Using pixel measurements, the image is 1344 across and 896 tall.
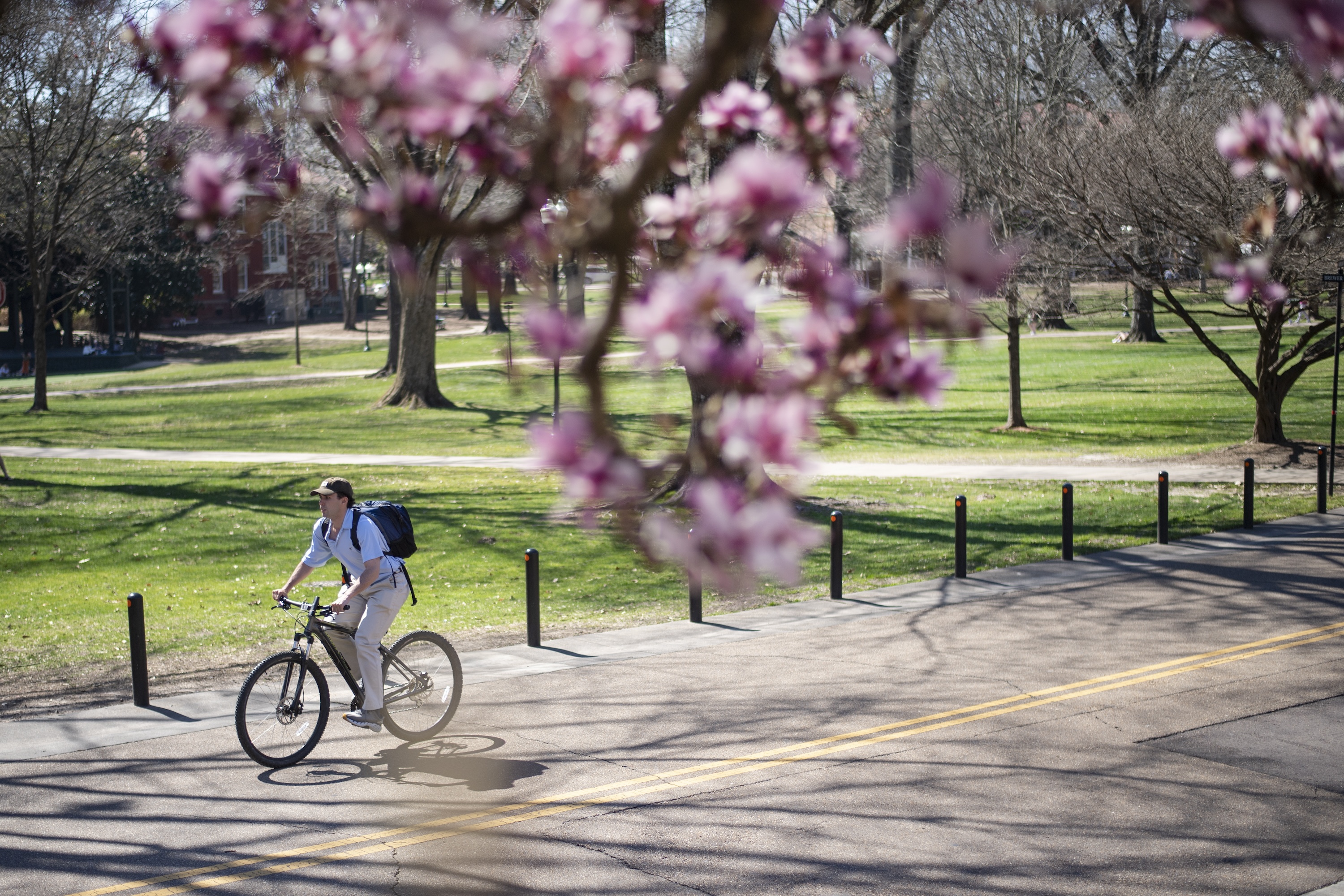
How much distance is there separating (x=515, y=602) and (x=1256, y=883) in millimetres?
9016

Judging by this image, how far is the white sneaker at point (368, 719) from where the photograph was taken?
8.65 metres

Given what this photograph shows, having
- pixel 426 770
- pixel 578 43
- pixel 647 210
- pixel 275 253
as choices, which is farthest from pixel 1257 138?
pixel 275 253

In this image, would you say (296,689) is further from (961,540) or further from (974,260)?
(961,540)

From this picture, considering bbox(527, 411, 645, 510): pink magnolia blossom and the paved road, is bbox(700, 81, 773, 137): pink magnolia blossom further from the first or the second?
the paved road

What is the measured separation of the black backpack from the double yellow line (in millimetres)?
1811

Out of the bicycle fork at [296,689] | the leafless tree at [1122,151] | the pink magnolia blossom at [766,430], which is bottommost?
the bicycle fork at [296,689]

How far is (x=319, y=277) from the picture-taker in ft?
294

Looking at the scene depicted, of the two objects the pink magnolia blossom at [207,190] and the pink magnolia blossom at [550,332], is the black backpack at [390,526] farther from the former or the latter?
the pink magnolia blossom at [550,332]

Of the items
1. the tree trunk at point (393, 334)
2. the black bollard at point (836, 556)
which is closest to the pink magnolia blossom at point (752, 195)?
the black bollard at point (836, 556)

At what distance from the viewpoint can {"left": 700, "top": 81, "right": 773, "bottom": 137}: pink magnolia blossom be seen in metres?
3.35

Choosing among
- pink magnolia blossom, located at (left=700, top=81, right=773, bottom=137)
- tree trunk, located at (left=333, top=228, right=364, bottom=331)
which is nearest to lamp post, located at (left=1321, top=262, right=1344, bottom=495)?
pink magnolia blossom, located at (left=700, top=81, right=773, bottom=137)

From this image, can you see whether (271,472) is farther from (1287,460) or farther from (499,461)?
(1287,460)

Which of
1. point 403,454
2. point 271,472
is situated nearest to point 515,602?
point 271,472

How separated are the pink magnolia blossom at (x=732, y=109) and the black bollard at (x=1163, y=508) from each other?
44.2ft
